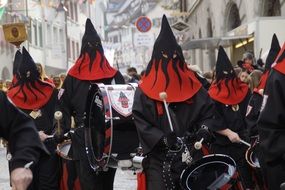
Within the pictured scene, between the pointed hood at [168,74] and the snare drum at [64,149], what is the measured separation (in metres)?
1.79

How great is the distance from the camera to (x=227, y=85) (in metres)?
8.69

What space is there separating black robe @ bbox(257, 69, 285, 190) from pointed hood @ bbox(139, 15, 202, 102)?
6.73ft

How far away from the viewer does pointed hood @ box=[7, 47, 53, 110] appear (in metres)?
8.38

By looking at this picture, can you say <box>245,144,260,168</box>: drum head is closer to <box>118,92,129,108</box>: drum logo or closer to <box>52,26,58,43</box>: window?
<box>118,92,129,108</box>: drum logo

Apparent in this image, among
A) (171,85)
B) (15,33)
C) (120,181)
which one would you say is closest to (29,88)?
(171,85)

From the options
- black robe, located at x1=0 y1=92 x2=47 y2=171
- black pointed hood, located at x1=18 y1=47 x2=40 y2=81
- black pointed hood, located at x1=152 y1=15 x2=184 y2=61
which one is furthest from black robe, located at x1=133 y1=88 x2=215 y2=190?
black pointed hood, located at x1=18 y1=47 x2=40 y2=81

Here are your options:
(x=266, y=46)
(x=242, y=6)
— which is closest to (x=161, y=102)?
(x=266, y=46)

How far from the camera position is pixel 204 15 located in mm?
34094

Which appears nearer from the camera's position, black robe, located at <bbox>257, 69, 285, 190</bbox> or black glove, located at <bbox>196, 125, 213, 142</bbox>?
black robe, located at <bbox>257, 69, 285, 190</bbox>

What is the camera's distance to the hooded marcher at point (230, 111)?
8.33 meters

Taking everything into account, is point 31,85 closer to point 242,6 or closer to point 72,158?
point 72,158

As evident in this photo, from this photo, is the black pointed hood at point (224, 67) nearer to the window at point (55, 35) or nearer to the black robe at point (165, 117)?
the black robe at point (165, 117)

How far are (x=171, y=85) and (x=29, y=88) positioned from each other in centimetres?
255

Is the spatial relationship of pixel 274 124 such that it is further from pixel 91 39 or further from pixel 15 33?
pixel 15 33
